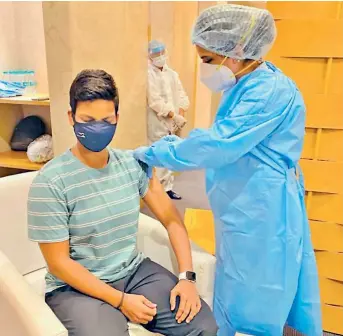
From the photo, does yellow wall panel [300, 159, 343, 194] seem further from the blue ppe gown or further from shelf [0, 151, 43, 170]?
shelf [0, 151, 43, 170]

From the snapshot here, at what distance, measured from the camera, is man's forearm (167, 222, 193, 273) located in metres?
1.33

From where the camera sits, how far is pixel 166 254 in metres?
1.47

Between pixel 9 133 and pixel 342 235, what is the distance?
2134mm

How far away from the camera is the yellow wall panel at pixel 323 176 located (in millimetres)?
1704

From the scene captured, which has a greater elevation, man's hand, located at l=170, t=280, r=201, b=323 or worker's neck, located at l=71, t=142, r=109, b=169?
worker's neck, located at l=71, t=142, r=109, b=169

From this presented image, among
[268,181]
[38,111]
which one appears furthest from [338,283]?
[38,111]

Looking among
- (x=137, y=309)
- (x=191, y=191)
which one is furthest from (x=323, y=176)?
(x=191, y=191)

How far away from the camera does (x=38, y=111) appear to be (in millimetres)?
Result: 2605

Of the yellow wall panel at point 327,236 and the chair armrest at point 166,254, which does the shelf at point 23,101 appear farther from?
the yellow wall panel at point 327,236

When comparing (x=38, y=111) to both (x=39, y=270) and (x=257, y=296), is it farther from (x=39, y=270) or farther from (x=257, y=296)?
(x=257, y=296)

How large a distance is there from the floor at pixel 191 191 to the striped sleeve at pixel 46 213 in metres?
2.15

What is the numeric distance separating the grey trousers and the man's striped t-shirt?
0.04 metres

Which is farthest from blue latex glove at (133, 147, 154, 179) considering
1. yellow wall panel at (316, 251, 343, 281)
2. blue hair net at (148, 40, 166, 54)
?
blue hair net at (148, 40, 166, 54)

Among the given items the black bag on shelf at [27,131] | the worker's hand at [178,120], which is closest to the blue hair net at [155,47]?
the worker's hand at [178,120]
